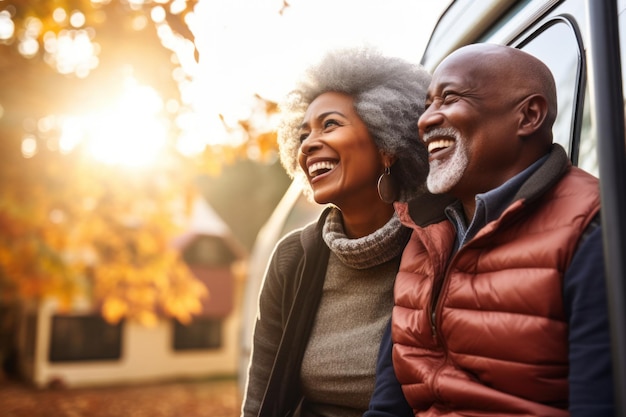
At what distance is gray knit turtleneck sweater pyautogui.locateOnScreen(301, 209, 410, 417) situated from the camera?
222cm

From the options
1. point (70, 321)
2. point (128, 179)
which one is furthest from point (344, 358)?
point (70, 321)

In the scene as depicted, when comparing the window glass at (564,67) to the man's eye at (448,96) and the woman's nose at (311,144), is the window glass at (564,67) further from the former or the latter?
the woman's nose at (311,144)

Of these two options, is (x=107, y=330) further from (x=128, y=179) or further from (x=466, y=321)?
(x=466, y=321)

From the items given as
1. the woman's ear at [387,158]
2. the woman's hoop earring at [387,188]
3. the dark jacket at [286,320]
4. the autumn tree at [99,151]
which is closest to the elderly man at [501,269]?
the woman's hoop earring at [387,188]

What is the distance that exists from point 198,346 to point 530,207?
2551cm

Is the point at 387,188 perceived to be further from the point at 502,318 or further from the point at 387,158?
the point at 502,318

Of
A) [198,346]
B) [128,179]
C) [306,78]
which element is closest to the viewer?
[306,78]

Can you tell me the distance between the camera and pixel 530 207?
153 centimetres

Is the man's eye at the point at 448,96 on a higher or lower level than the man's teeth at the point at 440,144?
higher

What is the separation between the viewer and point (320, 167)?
226 cm

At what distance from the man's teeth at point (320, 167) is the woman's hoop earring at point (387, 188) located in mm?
165

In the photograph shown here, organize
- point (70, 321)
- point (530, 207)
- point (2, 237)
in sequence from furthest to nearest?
point (70, 321)
point (2, 237)
point (530, 207)

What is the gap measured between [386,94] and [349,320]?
0.77 meters

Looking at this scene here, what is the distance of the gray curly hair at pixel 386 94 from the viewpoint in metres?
2.24
